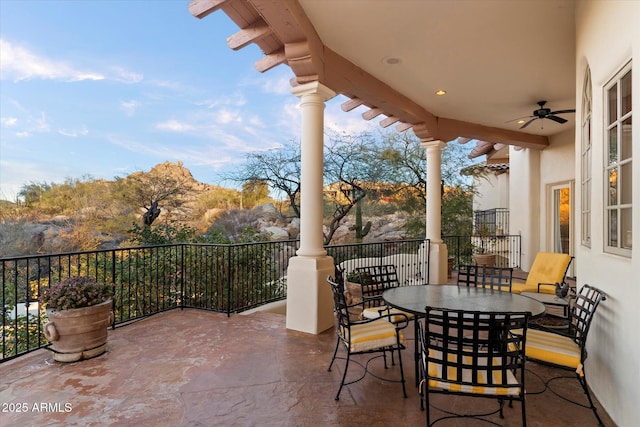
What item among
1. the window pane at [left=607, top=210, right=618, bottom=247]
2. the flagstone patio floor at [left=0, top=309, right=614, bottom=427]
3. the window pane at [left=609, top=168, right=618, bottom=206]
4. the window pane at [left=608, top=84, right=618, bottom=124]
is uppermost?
the window pane at [left=608, top=84, right=618, bottom=124]

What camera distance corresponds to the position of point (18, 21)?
793 centimetres

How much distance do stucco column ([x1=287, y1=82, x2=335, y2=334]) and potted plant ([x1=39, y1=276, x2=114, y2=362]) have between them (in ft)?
5.76

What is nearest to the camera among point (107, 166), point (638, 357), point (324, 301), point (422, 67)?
point (638, 357)

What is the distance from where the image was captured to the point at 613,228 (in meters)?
2.11

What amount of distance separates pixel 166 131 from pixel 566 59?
426 inches

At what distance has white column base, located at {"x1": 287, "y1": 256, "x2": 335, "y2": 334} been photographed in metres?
3.48

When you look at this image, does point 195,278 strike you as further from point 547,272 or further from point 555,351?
point 547,272

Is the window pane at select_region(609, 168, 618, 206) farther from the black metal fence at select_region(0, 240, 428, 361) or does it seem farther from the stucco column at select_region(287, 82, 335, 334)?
the black metal fence at select_region(0, 240, 428, 361)

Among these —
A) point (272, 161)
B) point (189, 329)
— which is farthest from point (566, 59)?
point (272, 161)

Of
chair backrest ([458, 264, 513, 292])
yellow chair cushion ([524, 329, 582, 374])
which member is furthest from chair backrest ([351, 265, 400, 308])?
yellow chair cushion ([524, 329, 582, 374])

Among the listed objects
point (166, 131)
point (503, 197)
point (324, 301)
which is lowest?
point (324, 301)

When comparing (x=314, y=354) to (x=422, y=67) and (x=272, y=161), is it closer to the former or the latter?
(x=422, y=67)

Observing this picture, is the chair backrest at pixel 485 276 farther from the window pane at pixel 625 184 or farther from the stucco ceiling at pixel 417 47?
the stucco ceiling at pixel 417 47

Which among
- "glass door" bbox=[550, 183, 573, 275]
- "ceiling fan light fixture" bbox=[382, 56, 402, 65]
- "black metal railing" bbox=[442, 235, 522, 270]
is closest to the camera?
"ceiling fan light fixture" bbox=[382, 56, 402, 65]
